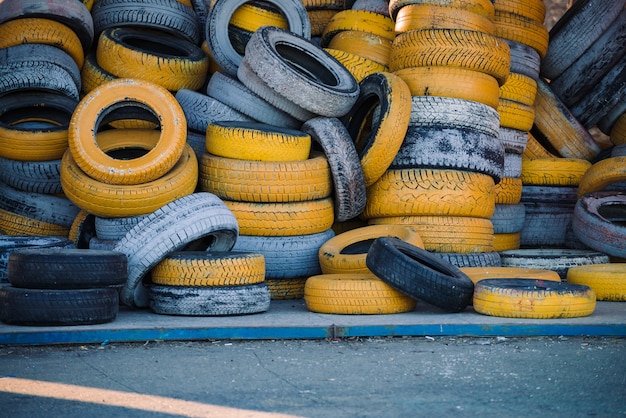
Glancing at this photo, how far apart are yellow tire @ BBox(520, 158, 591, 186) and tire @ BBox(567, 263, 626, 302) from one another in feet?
6.42

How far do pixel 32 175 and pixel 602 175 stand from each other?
16.6 ft

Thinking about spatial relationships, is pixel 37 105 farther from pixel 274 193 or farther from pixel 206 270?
pixel 206 270

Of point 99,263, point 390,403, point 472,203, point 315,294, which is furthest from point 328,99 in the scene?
point 390,403

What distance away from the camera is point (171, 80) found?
843 centimetres

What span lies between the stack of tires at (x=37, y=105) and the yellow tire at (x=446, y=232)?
2962 mm

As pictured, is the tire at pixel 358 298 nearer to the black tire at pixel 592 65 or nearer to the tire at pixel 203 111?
the tire at pixel 203 111

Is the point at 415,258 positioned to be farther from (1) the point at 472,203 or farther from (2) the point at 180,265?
(2) the point at 180,265

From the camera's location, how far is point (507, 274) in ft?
23.0

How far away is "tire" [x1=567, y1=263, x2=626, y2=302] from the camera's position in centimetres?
702

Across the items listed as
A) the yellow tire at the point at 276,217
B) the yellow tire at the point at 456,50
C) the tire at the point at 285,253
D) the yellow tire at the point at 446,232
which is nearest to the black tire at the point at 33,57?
the yellow tire at the point at 276,217

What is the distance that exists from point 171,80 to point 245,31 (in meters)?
0.89

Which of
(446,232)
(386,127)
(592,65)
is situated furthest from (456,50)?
(592,65)

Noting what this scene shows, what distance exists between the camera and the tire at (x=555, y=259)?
781 centimetres

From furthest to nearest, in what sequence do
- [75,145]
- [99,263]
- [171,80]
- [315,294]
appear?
[171,80] → [75,145] → [315,294] → [99,263]
